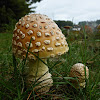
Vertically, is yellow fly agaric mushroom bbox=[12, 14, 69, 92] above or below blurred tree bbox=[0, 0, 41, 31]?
below

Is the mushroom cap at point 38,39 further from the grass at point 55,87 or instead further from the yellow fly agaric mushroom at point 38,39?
the grass at point 55,87

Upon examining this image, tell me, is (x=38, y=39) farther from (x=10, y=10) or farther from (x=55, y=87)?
(x=10, y=10)

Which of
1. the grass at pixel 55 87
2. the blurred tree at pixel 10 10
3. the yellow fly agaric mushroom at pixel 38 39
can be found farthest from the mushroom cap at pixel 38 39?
the blurred tree at pixel 10 10

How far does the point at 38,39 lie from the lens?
1.24m

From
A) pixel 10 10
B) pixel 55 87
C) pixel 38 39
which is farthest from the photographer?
pixel 10 10

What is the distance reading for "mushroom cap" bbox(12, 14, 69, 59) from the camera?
1.23 m

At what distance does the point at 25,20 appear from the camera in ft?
4.47

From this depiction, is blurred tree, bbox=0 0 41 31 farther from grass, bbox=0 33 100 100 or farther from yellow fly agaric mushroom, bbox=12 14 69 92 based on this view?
yellow fly agaric mushroom, bbox=12 14 69 92

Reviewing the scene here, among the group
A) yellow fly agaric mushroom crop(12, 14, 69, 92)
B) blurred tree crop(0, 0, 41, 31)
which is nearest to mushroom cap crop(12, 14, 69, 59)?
yellow fly agaric mushroom crop(12, 14, 69, 92)

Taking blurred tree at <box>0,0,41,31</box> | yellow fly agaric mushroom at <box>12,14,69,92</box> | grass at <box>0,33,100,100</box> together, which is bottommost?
grass at <box>0,33,100,100</box>

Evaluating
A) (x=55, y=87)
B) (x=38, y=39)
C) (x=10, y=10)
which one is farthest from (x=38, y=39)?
(x=10, y=10)

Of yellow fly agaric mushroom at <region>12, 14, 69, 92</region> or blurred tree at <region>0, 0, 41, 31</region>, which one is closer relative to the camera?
yellow fly agaric mushroom at <region>12, 14, 69, 92</region>

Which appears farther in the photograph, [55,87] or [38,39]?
[55,87]

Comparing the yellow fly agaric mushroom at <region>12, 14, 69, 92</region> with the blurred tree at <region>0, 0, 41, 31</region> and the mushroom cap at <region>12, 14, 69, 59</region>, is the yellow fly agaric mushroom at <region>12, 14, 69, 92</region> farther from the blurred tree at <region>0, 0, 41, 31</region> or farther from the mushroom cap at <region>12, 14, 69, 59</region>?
the blurred tree at <region>0, 0, 41, 31</region>
